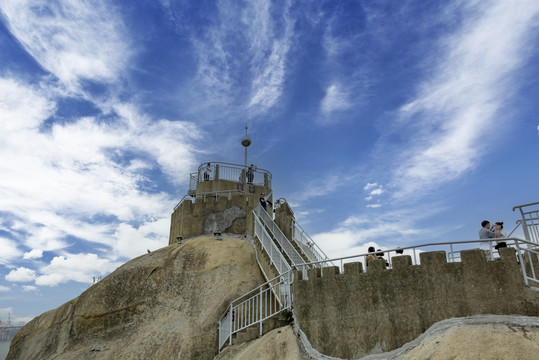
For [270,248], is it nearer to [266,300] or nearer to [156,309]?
[266,300]

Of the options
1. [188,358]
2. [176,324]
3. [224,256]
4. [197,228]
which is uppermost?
[197,228]

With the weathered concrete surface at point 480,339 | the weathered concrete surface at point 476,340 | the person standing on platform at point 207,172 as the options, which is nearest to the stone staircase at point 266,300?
the weathered concrete surface at point 476,340

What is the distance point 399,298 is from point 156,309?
10.9m

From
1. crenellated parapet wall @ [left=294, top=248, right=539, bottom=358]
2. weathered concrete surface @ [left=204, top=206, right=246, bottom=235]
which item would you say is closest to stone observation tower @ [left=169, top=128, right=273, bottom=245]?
weathered concrete surface @ [left=204, top=206, right=246, bottom=235]

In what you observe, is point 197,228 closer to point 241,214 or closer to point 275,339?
point 241,214

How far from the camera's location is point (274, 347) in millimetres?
11688

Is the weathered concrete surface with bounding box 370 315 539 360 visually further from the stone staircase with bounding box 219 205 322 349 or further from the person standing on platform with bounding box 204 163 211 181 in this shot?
the person standing on platform with bounding box 204 163 211 181

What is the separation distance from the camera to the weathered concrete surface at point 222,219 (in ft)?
73.5

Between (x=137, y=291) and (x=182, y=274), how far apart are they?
202 centimetres

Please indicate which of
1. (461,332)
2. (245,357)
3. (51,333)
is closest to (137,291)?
(51,333)

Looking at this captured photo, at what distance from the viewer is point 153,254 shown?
66.9 feet

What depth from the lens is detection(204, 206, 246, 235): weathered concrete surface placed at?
22.4m

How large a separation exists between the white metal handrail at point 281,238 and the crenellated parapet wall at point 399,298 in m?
5.13

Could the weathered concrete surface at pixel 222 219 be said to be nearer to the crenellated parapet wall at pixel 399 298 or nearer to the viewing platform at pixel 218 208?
the viewing platform at pixel 218 208
